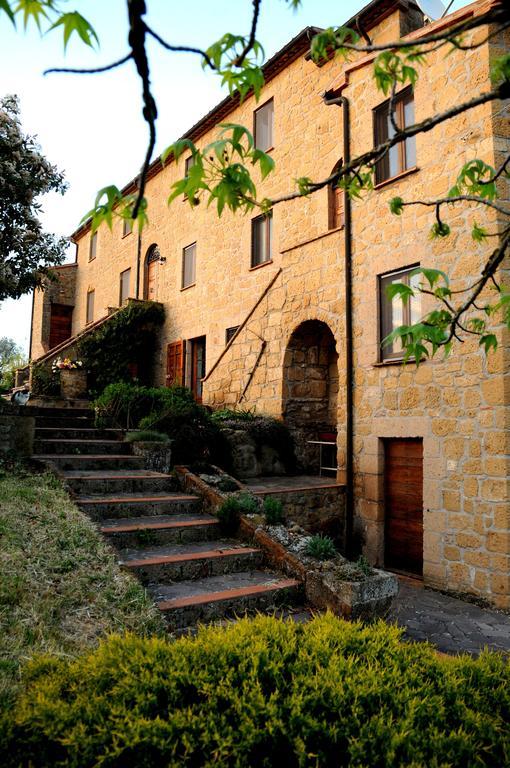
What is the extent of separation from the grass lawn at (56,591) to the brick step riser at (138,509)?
1.27 feet

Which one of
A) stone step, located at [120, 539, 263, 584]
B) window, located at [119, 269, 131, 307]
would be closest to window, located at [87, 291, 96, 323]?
window, located at [119, 269, 131, 307]

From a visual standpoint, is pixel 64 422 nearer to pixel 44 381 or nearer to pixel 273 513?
pixel 44 381

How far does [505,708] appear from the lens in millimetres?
2064

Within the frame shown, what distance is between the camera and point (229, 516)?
5328 mm

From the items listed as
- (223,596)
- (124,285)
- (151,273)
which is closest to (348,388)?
(223,596)

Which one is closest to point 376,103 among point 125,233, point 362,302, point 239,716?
point 362,302

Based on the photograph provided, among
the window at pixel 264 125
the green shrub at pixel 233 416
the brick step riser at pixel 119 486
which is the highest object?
the window at pixel 264 125

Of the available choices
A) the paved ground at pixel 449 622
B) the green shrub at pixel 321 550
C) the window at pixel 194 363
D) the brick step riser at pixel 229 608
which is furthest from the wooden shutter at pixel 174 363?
→ the brick step riser at pixel 229 608

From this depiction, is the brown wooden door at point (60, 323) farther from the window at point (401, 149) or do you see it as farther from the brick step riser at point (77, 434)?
the window at point (401, 149)

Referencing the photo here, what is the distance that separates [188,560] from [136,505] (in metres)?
1.21

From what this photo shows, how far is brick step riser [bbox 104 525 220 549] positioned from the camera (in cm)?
471

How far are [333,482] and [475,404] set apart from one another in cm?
279

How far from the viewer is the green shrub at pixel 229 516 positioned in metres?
5.32

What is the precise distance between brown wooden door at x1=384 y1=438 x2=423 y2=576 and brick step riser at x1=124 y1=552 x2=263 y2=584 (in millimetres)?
3004
